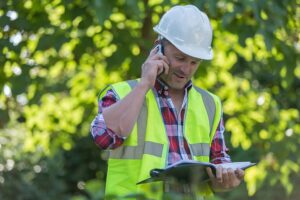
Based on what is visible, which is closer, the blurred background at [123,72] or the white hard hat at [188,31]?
the white hard hat at [188,31]

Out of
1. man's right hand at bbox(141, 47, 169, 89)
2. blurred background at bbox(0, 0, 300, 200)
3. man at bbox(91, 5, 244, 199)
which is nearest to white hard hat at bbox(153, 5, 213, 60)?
man at bbox(91, 5, 244, 199)

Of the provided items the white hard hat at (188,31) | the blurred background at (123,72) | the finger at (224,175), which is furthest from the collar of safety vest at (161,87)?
the blurred background at (123,72)

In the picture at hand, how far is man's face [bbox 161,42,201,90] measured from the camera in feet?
14.6

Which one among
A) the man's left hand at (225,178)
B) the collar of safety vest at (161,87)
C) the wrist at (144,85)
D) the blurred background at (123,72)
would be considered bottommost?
the blurred background at (123,72)

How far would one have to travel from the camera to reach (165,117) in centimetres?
445

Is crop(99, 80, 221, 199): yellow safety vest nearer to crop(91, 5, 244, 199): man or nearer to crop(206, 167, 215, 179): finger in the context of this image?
crop(91, 5, 244, 199): man

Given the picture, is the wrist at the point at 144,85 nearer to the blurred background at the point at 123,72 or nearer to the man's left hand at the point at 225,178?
the man's left hand at the point at 225,178

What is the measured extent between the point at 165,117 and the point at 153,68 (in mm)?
235

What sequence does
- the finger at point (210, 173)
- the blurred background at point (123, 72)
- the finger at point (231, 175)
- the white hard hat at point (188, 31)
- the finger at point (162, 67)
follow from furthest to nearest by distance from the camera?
the blurred background at point (123, 72) < the white hard hat at point (188, 31) < the finger at point (162, 67) < the finger at point (231, 175) < the finger at point (210, 173)

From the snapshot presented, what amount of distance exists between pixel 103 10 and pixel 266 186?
3.66 m

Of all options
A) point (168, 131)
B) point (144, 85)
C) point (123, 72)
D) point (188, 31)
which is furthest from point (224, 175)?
point (123, 72)

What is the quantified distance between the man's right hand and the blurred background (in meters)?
1.50

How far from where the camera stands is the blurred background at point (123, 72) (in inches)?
273

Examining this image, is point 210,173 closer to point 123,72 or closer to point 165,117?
point 165,117
